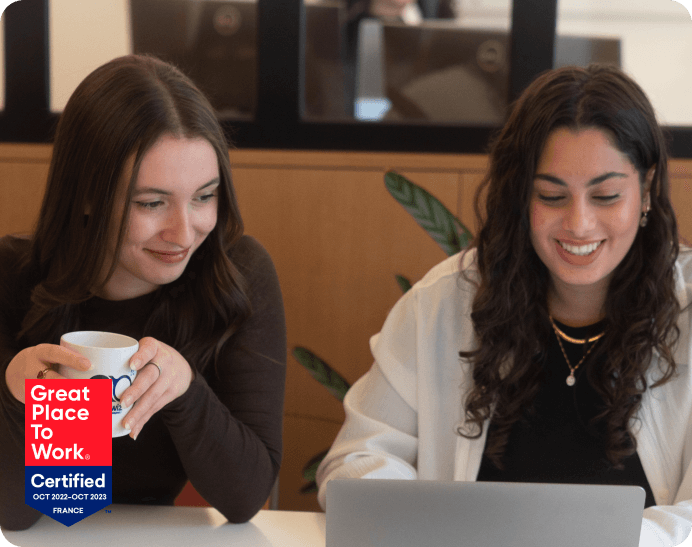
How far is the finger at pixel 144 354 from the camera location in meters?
0.83

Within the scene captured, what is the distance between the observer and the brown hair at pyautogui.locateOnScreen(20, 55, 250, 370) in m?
1.12

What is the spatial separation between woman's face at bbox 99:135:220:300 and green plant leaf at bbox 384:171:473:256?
2.18ft

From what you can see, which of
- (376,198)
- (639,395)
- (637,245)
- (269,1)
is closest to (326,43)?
(269,1)

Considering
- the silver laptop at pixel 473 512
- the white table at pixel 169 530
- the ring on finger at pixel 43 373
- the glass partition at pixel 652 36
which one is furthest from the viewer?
the glass partition at pixel 652 36

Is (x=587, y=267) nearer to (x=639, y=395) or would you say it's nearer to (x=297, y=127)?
(x=639, y=395)

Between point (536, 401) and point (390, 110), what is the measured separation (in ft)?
4.94

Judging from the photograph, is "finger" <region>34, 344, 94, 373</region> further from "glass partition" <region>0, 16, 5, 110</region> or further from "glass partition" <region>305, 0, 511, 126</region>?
"glass partition" <region>0, 16, 5, 110</region>

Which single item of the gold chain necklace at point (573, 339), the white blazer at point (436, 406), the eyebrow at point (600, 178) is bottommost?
the white blazer at point (436, 406)

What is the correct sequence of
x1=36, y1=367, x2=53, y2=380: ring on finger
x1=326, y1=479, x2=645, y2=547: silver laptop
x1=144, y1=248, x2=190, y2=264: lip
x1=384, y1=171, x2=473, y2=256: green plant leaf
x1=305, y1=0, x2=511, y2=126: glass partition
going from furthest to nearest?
1. x1=305, y1=0, x2=511, y2=126: glass partition
2. x1=384, y1=171, x2=473, y2=256: green plant leaf
3. x1=144, y1=248, x2=190, y2=264: lip
4. x1=36, y1=367, x2=53, y2=380: ring on finger
5. x1=326, y1=479, x2=645, y2=547: silver laptop

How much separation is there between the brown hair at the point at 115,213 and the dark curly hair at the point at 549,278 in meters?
0.49

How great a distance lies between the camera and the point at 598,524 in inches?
31.4

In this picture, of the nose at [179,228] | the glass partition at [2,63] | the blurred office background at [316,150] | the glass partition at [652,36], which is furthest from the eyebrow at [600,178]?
the glass partition at [2,63]

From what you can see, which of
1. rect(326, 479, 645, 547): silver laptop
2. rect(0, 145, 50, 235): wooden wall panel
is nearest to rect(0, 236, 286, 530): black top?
rect(326, 479, 645, 547): silver laptop

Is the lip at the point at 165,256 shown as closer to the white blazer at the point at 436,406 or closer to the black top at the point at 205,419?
the black top at the point at 205,419
